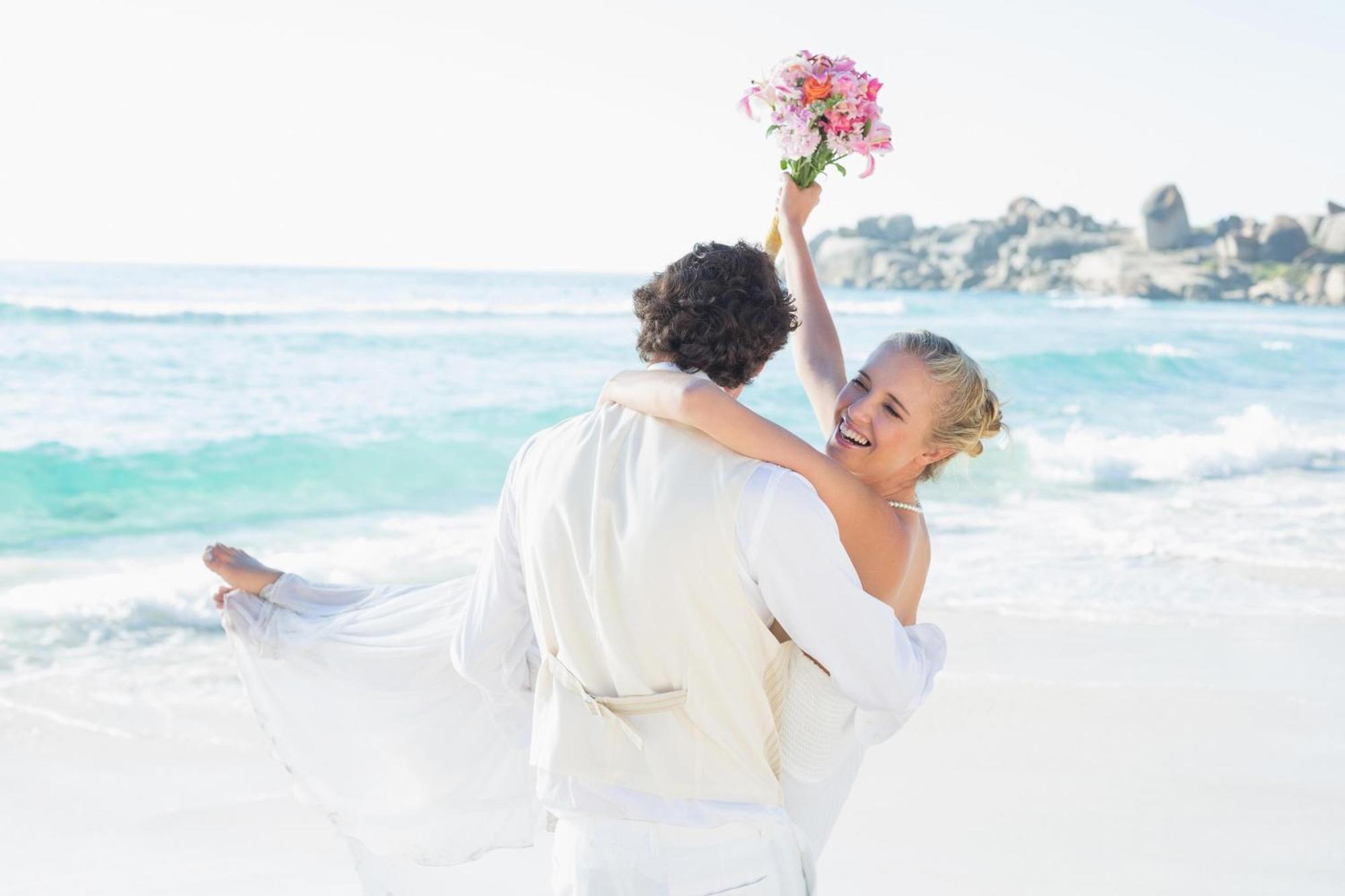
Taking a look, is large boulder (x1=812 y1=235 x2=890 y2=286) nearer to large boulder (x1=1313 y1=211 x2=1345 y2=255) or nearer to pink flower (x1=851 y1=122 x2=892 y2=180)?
large boulder (x1=1313 y1=211 x2=1345 y2=255)

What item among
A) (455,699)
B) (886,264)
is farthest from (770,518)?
(886,264)

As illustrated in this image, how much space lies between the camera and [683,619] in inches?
75.9

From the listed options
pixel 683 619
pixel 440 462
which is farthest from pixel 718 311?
pixel 440 462

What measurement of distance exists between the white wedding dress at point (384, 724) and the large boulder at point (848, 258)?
77.6 metres

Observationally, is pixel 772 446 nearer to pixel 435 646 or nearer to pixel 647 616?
pixel 647 616

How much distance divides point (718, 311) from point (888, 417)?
609 mm

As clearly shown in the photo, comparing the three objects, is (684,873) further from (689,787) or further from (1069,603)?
(1069,603)

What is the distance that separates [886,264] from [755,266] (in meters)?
78.8

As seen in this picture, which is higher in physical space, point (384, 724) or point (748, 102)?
point (748, 102)

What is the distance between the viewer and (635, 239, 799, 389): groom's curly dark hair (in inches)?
79.5

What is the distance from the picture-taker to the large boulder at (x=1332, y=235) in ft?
207

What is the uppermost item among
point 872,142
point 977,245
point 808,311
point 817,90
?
point 977,245

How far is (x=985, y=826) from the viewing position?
428cm

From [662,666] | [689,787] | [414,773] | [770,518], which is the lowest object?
[414,773]
